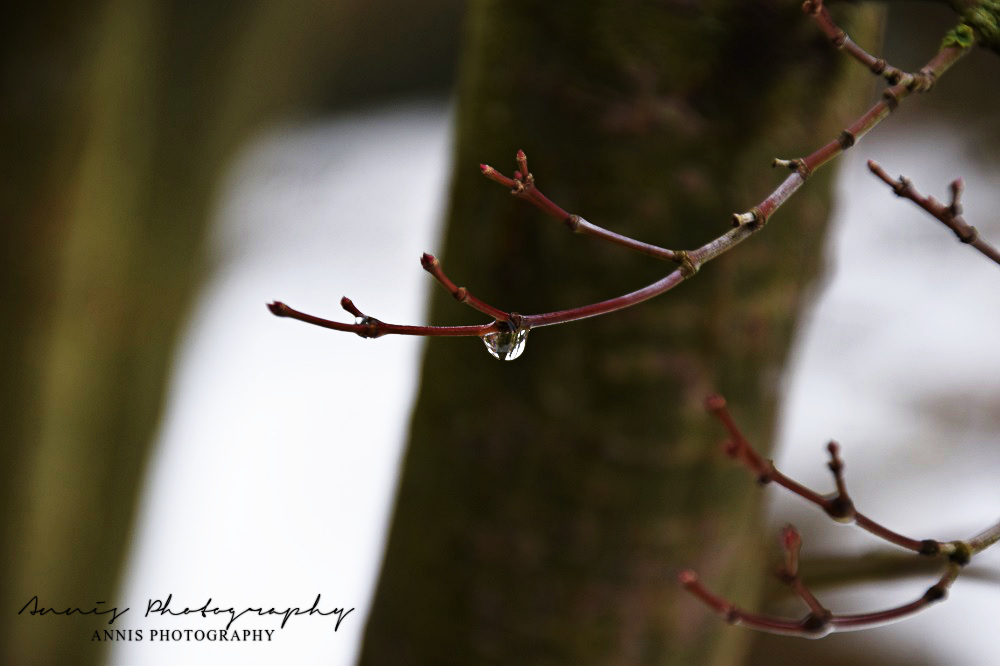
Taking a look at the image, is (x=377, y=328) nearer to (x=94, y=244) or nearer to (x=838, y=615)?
(x=838, y=615)

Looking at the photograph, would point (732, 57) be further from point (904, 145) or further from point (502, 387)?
point (904, 145)

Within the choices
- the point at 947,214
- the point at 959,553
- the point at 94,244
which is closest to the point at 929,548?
the point at 959,553

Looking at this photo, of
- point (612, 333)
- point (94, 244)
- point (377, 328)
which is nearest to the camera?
point (377, 328)

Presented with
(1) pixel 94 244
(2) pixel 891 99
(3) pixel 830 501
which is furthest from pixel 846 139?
(1) pixel 94 244

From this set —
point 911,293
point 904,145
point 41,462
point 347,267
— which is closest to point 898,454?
point 911,293

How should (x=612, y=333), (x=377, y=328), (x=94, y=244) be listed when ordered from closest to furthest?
(x=377, y=328) → (x=612, y=333) → (x=94, y=244)

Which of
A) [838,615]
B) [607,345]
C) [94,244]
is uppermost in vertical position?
[94,244]

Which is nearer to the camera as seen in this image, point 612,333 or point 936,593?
point 936,593

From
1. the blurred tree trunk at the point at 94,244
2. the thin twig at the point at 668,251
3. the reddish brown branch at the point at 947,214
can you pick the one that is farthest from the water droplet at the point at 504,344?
the blurred tree trunk at the point at 94,244

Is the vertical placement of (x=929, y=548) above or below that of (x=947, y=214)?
below
